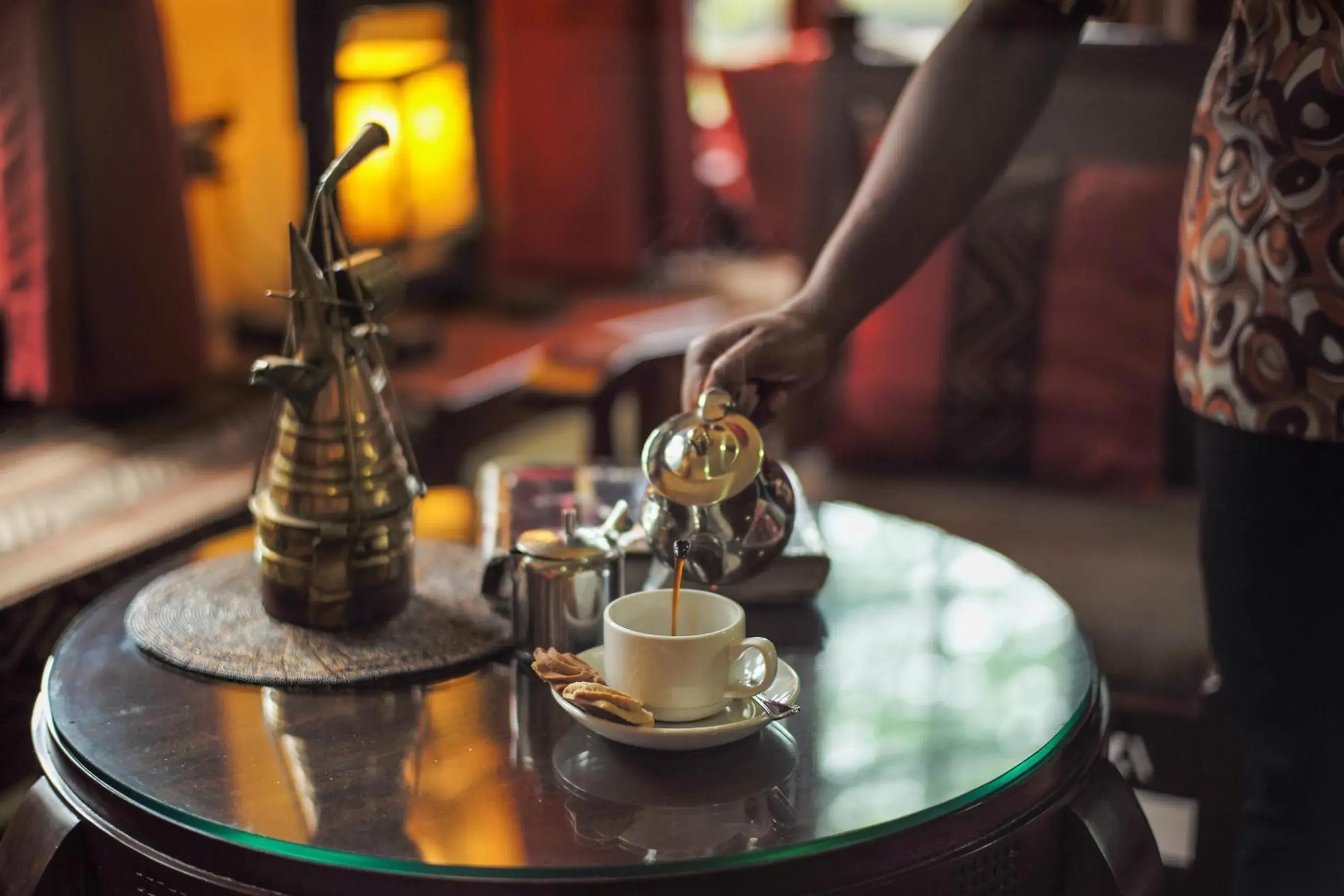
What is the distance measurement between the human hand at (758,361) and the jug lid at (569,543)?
4.7 inches

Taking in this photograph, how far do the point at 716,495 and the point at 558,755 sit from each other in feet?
0.66

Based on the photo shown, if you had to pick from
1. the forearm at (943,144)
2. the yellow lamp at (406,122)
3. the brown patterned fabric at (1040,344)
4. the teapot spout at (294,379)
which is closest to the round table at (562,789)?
the teapot spout at (294,379)

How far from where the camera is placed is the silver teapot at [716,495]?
3.29 ft

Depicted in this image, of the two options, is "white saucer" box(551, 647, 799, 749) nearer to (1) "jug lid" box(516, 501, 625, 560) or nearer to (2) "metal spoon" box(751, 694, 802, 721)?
(2) "metal spoon" box(751, 694, 802, 721)

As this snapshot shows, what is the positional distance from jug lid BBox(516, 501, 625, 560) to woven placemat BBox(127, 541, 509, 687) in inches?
3.1

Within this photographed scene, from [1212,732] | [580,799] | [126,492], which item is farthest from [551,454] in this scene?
[580,799]

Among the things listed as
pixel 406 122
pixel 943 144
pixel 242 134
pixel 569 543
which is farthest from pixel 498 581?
pixel 242 134

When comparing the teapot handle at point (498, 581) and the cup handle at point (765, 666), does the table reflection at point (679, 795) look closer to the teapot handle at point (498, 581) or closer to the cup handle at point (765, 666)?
the cup handle at point (765, 666)

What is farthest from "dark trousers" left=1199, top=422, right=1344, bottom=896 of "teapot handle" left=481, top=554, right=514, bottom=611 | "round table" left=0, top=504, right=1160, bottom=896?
"teapot handle" left=481, top=554, right=514, bottom=611

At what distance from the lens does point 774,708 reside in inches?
37.5

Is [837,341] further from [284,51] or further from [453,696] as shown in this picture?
[284,51]

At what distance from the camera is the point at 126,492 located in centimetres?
196

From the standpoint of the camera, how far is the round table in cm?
83

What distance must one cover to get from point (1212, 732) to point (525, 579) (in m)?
0.87
